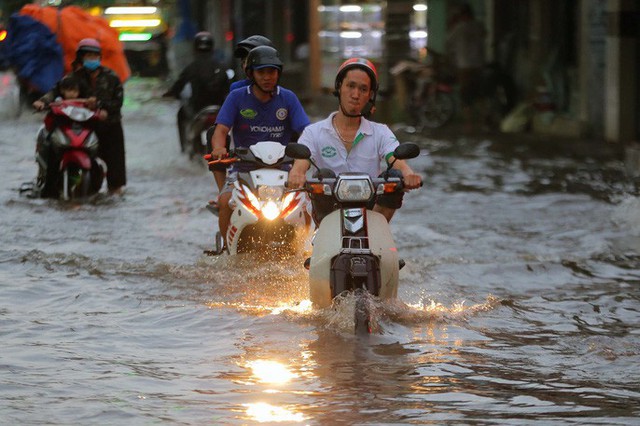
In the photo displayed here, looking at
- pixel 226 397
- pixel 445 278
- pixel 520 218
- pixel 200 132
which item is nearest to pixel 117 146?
pixel 200 132

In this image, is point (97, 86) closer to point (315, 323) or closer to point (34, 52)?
point (315, 323)

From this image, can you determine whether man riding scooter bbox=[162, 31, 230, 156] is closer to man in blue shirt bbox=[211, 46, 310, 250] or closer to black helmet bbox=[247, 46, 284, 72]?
man in blue shirt bbox=[211, 46, 310, 250]

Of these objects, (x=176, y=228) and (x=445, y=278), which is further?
(x=176, y=228)

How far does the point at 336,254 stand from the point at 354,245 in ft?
0.35

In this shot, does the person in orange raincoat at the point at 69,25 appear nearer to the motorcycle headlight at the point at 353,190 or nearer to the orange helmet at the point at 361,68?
the orange helmet at the point at 361,68

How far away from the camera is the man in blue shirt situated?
10.1 metres

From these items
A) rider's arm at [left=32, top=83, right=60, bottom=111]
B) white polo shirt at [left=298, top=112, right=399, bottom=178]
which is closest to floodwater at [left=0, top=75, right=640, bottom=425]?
white polo shirt at [left=298, top=112, right=399, bottom=178]

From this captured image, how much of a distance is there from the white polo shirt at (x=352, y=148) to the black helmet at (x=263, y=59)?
1.78 metres

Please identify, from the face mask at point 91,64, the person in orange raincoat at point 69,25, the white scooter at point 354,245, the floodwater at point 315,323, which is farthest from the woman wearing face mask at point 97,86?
the person in orange raincoat at point 69,25

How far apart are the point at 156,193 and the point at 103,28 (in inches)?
363

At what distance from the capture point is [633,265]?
10828 millimetres

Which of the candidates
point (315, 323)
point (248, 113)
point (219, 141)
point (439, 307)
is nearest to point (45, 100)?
point (248, 113)

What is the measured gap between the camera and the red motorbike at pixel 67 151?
1434 cm

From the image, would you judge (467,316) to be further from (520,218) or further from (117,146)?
(117,146)
